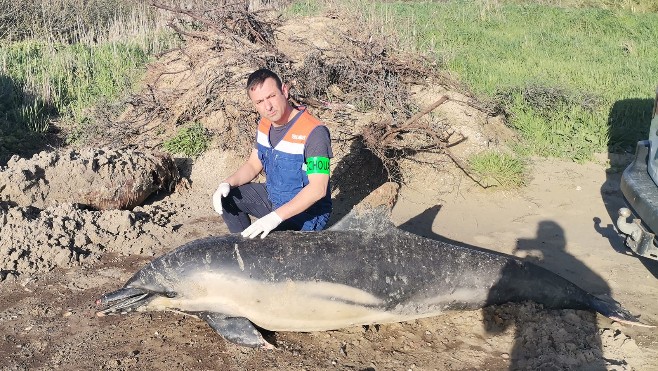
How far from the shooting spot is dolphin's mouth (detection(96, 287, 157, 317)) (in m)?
4.18

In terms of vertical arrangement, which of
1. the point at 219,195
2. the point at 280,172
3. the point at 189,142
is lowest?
the point at 189,142

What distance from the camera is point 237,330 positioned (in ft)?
13.4

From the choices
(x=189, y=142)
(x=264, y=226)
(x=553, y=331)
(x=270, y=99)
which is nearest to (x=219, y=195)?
(x=264, y=226)

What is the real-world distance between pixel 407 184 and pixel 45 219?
157 inches

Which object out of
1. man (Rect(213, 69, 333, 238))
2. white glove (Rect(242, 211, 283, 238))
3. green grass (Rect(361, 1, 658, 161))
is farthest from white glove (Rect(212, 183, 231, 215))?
green grass (Rect(361, 1, 658, 161))

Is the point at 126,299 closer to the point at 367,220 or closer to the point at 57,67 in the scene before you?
the point at 367,220

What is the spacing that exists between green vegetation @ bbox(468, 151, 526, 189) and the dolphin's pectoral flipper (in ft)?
13.3

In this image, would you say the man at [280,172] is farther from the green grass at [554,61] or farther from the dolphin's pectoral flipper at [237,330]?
the green grass at [554,61]

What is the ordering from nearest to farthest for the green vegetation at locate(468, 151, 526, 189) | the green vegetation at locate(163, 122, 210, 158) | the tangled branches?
1. the green vegetation at locate(468, 151, 526, 189)
2. the green vegetation at locate(163, 122, 210, 158)
3. the tangled branches

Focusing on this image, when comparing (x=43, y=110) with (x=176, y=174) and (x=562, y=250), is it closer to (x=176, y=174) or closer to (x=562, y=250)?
(x=176, y=174)

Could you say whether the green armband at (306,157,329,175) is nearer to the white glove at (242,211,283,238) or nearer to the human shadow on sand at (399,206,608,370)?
the white glove at (242,211,283,238)

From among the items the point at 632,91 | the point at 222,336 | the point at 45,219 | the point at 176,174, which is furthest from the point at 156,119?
the point at 632,91

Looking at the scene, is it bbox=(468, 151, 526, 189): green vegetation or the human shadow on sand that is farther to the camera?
bbox=(468, 151, 526, 189): green vegetation

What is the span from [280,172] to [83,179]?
2596 millimetres
